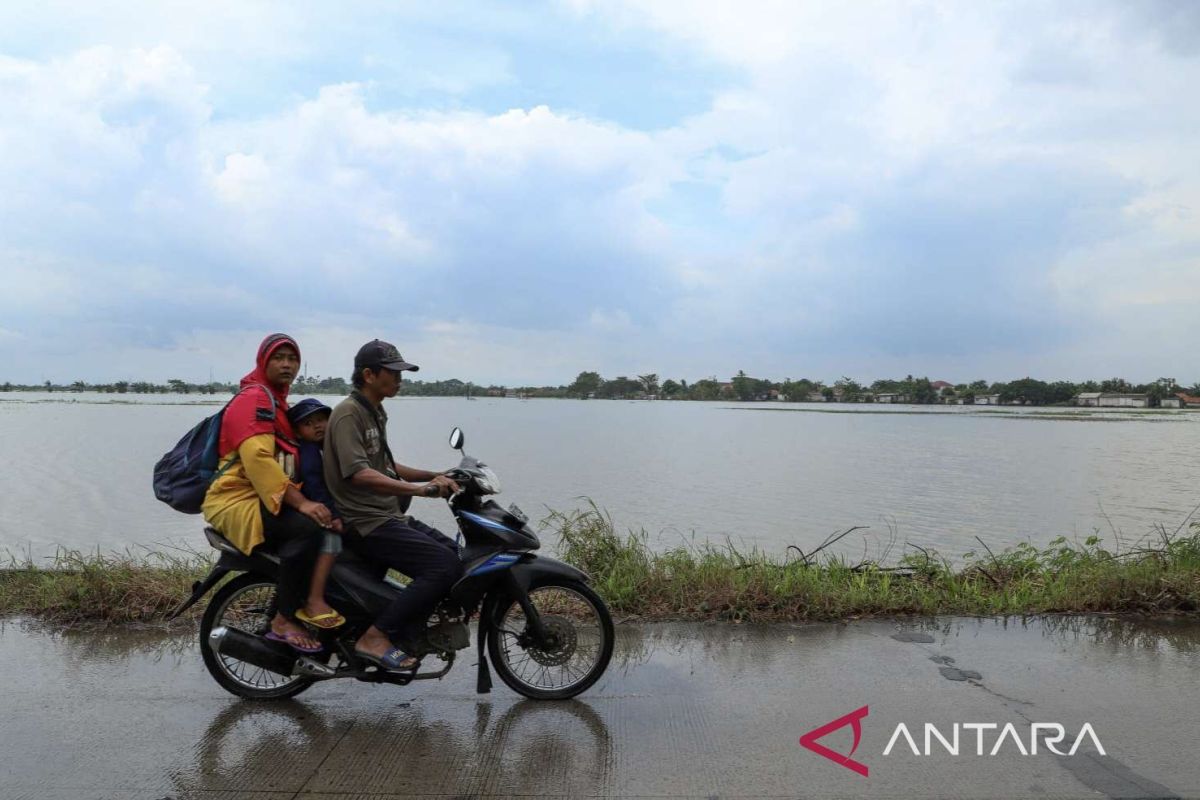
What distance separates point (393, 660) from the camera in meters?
4.04

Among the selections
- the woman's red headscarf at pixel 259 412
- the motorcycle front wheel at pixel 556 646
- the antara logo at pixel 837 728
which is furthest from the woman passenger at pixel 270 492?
the antara logo at pixel 837 728

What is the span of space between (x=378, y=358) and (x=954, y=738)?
312cm

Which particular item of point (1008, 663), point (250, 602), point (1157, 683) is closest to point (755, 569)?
point (1008, 663)

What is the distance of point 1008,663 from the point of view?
15.2 ft

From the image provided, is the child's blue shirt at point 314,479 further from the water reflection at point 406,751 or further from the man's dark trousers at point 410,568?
the water reflection at point 406,751

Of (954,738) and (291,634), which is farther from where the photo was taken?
(291,634)

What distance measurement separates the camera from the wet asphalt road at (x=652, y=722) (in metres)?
3.27

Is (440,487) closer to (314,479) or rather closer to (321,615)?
(314,479)

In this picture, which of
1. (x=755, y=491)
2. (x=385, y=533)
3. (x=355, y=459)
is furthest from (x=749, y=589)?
(x=755, y=491)

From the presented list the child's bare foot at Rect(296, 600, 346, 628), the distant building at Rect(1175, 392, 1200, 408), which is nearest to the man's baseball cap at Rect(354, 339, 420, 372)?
the child's bare foot at Rect(296, 600, 346, 628)

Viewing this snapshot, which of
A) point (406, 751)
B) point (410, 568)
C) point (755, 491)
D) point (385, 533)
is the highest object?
point (385, 533)

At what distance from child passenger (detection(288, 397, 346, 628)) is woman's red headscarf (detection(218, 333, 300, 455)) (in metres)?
0.06

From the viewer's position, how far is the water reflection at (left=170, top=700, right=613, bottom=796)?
10.7 feet

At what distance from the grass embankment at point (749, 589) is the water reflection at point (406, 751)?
5.33ft
